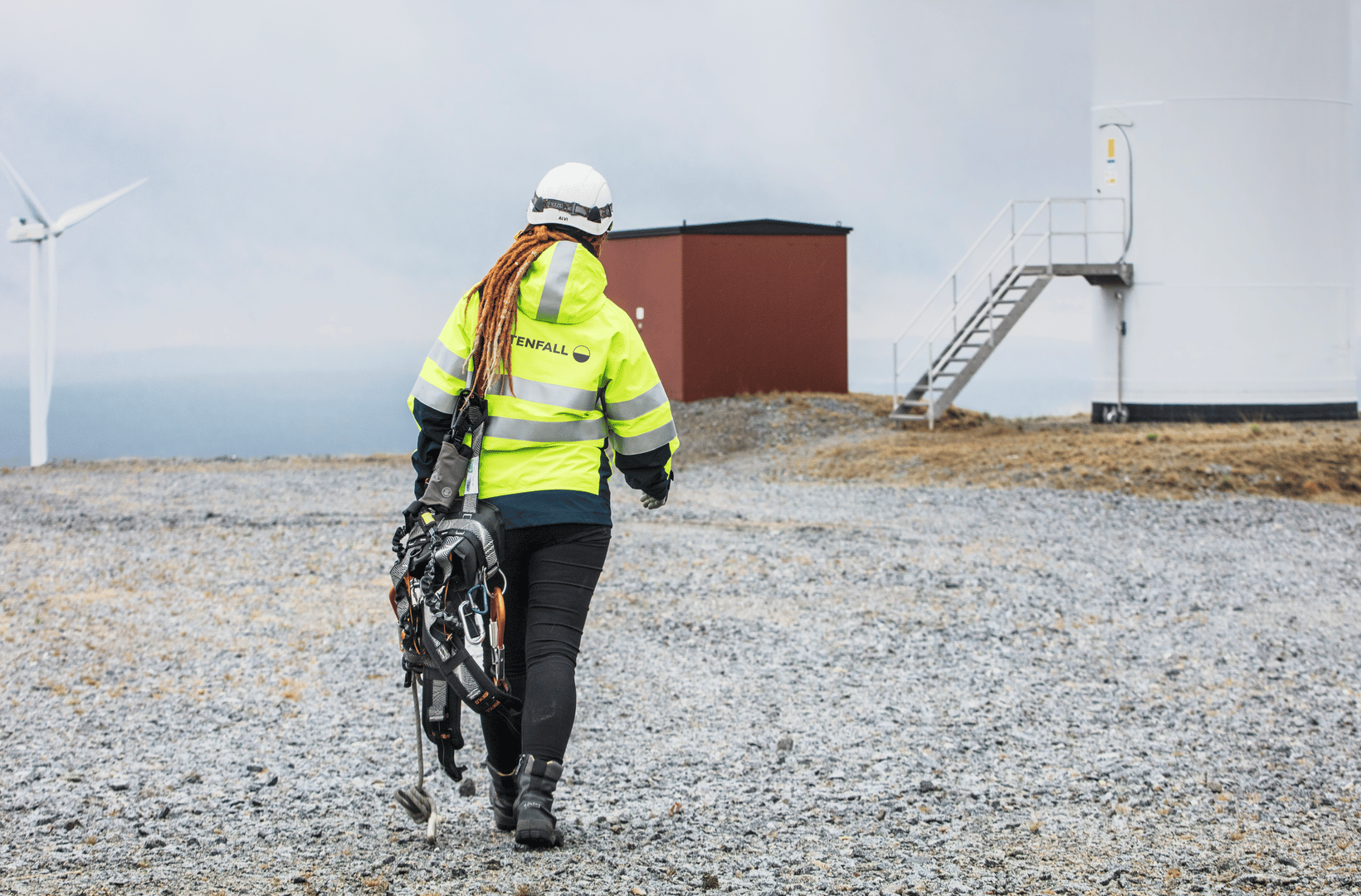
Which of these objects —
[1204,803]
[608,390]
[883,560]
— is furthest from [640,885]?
[883,560]

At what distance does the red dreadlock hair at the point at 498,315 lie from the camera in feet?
11.3

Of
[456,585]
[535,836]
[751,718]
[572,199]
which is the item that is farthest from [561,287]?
[751,718]

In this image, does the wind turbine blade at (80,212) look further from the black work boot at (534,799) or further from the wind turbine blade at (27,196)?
the black work boot at (534,799)

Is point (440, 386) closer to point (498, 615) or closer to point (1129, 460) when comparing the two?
point (498, 615)

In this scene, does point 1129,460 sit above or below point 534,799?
above

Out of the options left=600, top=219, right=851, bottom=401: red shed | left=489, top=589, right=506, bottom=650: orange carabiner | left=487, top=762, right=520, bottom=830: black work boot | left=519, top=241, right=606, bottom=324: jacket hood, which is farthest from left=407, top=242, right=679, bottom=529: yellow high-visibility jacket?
left=600, top=219, right=851, bottom=401: red shed

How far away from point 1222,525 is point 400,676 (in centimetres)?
855

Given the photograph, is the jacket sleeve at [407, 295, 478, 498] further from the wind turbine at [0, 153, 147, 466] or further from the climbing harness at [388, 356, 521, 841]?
the wind turbine at [0, 153, 147, 466]

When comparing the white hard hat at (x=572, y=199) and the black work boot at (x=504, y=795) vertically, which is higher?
the white hard hat at (x=572, y=199)

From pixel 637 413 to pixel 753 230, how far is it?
19477mm

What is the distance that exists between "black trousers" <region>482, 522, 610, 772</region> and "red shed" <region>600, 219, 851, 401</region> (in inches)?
730

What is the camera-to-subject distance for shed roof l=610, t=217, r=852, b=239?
866 inches

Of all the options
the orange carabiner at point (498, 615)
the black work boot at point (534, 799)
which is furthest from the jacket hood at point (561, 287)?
the black work boot at point (534, 799)

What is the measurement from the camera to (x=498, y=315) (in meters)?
3.44
